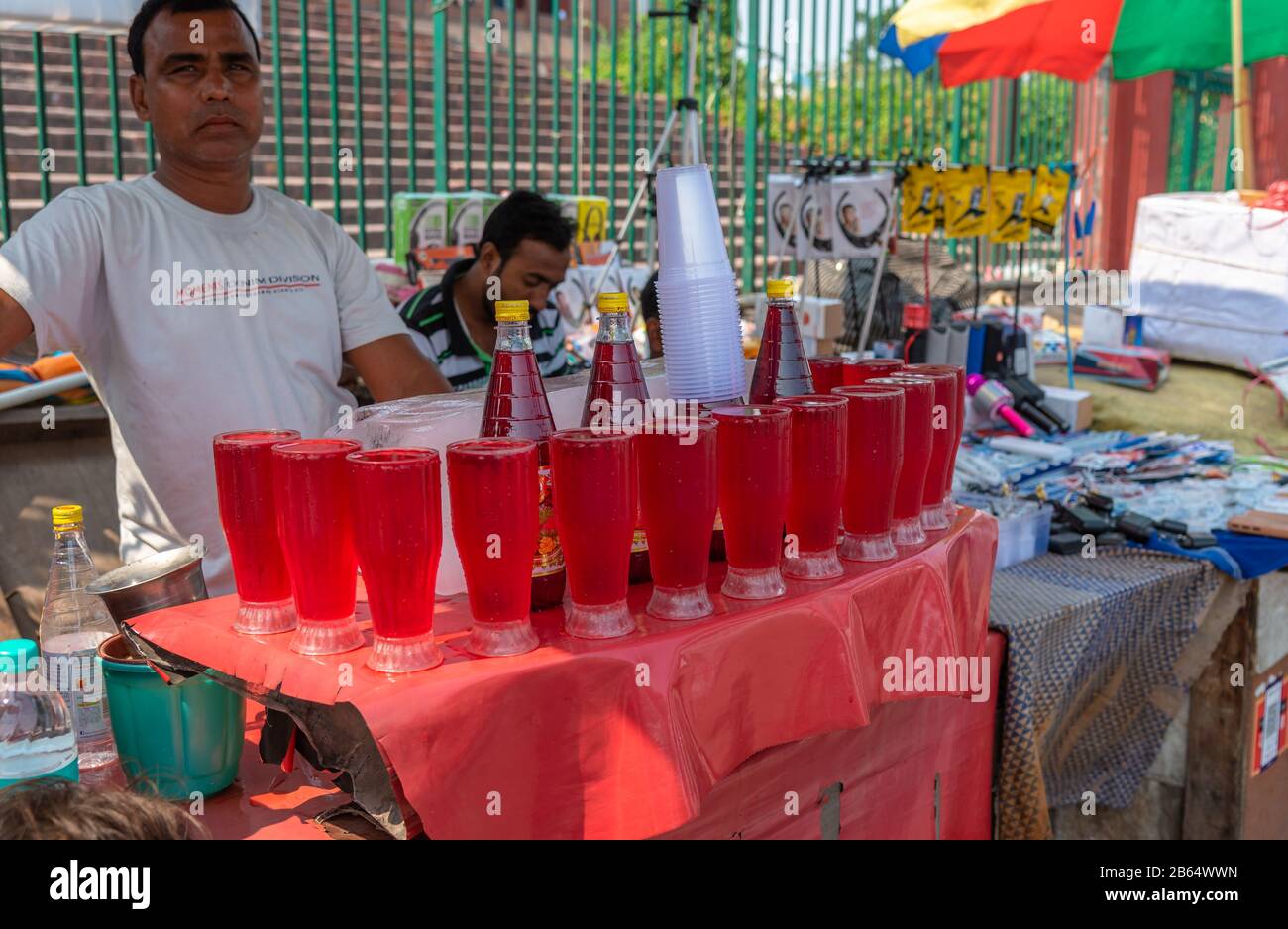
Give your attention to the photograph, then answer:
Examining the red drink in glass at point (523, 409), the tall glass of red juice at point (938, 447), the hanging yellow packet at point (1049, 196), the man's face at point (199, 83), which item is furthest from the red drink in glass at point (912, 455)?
the hanging yellow packet at point (1049, 196)

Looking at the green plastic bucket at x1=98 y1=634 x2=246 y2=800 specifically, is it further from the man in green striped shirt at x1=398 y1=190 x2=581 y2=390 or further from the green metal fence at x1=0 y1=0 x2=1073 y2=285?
the green metal fence at x1=0 y1=0 x2=1073 y2=285

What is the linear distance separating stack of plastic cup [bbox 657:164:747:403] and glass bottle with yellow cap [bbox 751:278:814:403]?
0.08 meters

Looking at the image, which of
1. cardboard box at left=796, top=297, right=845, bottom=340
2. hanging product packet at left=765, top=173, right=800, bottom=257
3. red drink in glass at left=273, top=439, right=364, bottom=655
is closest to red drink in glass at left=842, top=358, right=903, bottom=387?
red drink in glass at left=273, top=439, right=364, bottom=655

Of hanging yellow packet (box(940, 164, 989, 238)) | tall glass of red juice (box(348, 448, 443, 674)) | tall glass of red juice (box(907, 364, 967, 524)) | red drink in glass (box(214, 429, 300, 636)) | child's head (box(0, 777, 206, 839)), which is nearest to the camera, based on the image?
child's head (box(0, 777, 206, 839))

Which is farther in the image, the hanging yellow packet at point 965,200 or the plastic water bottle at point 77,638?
the hanging yellow packet at point 965,200

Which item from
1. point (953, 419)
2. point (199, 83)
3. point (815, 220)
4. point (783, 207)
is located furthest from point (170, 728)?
point (783, 207)

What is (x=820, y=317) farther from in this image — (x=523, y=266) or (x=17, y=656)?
(x=17, y=656)

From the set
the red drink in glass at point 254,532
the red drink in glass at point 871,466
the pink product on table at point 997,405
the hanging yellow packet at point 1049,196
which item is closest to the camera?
the red drink in glass at point 254,532

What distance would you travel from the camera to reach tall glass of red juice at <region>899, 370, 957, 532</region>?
179cm

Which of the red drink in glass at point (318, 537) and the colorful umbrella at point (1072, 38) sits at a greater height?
the colorful umbrella at point (1072, 38)

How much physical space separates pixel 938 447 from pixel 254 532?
41.1 inches

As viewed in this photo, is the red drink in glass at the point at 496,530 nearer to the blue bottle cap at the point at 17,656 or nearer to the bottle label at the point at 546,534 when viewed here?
the bottle label at the point at 546,534

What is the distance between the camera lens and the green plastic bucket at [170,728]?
1331 mm

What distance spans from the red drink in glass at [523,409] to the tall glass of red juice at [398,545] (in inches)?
7.0
